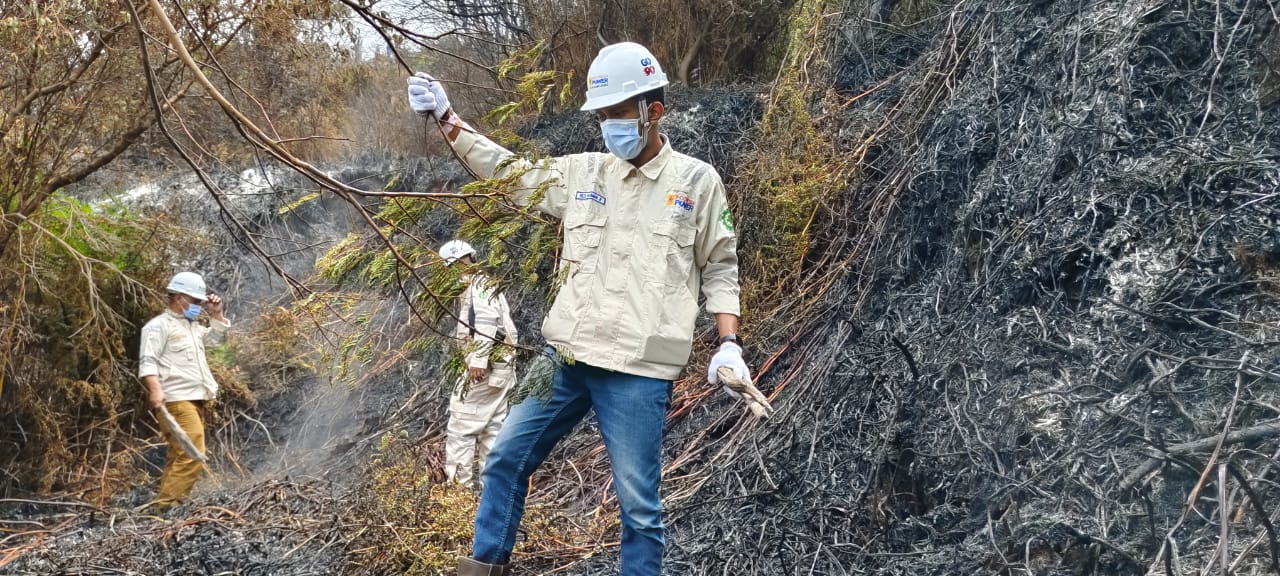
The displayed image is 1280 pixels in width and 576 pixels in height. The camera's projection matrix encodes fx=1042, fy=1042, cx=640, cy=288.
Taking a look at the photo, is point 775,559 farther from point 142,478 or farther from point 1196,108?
point 142,478

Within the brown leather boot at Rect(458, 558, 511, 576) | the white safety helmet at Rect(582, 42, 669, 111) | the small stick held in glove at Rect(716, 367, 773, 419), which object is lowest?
the brown leather boot at Rect(458, 558, 511, 576)

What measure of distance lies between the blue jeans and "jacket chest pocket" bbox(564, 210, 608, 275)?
33 cm

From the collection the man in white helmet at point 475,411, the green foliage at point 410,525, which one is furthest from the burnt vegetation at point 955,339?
the man in white helmet at point 475,411

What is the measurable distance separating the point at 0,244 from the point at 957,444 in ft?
21.0

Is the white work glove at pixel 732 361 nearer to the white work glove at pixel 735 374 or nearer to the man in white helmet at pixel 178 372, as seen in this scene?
the white work glove at pixel 735 374

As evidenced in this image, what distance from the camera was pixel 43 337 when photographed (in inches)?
310

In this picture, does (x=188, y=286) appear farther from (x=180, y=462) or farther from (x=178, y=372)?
(x=180, y=462)

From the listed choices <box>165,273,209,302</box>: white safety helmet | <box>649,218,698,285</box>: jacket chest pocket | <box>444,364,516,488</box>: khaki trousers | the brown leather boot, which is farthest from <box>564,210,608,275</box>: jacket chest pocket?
<box>165,273,209,302</box>: white safety helmet

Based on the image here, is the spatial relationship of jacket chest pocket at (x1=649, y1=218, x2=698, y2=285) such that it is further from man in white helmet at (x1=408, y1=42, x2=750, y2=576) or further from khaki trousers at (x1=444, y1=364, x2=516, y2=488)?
khaki trousers at (x1=444, y1=364, x2=516, y2=488)

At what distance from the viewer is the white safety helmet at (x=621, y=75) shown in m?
3.36

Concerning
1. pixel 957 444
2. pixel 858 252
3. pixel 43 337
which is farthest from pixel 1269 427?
pixel 43 337

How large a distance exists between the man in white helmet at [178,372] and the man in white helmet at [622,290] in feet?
13.8

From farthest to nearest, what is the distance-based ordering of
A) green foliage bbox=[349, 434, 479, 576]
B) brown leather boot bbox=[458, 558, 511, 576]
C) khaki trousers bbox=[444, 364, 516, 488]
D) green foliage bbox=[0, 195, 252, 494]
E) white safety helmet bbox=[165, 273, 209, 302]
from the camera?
green foliage bbox=[0, 195, 252, 494] < white safety helmet bbox=[165, 273, 209, 302] < khaki trousers bbox=[444, 364, 516, 488] < green foliage bbox=[349, 434, 479, 576] < brown leather boot bbox=[458, 558, 511, 576]

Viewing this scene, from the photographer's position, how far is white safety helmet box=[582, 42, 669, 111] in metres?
3.36
